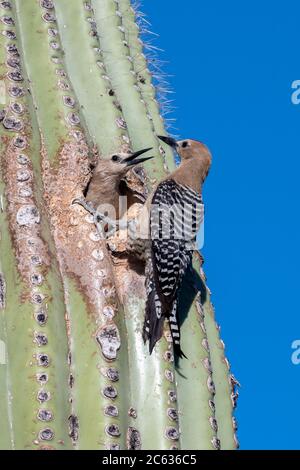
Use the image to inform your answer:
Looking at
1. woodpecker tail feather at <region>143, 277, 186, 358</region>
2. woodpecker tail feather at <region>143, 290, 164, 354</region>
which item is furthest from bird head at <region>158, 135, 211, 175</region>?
woodpecker tail feather at <region>143, 290, 164, 354</region>

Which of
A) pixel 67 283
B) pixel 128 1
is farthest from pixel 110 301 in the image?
pixel 128 1

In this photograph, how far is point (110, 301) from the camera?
15.9ft

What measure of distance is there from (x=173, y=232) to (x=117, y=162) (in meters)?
0.51

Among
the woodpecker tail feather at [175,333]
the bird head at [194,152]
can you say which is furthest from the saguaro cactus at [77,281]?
the bird head at [194,152]

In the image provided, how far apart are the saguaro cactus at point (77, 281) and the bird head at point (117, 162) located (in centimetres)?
5

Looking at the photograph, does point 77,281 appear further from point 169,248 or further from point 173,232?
point 173,232

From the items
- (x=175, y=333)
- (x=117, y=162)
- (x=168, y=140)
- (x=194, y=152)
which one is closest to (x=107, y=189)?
(x=168, y=140)

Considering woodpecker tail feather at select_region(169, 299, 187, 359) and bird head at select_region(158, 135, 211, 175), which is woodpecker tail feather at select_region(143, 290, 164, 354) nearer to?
woodpecker tail feather at select_region(169, 299, 187, 359)

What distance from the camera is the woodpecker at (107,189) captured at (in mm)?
5609

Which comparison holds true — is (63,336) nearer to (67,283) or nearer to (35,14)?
(67,283)

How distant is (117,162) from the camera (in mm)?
5633

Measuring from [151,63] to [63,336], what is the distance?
237 cm

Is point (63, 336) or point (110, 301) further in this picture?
point (110, 301)
